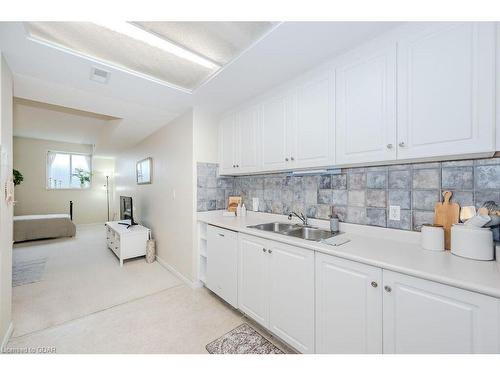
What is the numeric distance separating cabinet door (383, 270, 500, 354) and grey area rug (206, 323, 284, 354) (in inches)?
34.8

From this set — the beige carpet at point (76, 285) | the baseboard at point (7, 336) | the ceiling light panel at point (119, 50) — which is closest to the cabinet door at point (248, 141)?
the ceiling light panel at point (119, 50)

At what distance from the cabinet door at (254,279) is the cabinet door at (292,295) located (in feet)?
0.21

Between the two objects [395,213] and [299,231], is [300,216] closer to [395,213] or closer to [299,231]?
[299,231]

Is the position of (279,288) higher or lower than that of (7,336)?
higher

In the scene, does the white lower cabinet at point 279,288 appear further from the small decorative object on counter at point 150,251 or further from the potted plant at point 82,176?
the potted plant at point 82,176

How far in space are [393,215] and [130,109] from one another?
3.12 metres

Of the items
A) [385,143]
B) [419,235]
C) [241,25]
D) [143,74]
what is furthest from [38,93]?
[419,235]

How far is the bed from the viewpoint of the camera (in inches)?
171

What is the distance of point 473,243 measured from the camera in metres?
1.09

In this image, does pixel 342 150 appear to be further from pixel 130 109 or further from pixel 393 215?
pixel 130 109

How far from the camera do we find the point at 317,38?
142cm

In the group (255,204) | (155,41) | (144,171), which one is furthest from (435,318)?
(144,171)

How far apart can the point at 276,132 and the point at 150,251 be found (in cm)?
286

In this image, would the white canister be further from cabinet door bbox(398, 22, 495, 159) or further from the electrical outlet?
cabinet door bbox(398, 22, 495, 159)
